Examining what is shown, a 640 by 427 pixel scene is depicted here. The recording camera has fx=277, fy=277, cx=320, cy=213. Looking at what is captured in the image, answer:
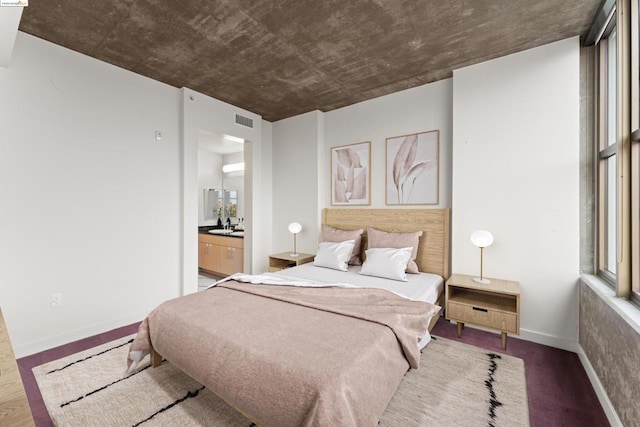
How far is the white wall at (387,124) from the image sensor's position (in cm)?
327

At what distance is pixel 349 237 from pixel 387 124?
1.59m

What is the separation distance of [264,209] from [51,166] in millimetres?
2647

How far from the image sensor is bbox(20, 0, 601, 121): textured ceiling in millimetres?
2096

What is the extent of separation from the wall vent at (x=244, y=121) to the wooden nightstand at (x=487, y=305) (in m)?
3.52

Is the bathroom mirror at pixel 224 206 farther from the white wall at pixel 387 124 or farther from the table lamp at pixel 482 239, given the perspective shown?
the table lamp at pixel 482 239

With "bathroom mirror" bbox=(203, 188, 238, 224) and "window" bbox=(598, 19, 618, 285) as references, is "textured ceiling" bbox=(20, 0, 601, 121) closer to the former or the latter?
"window" bbox=(598, 19, 618, 285)

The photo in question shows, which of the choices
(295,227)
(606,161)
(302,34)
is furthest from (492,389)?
(302,34)

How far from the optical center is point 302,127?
4.40m

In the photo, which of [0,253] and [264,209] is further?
[264,209]

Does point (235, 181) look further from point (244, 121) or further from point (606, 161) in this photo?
point (606, 161)

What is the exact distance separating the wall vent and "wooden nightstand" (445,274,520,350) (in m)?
3.52

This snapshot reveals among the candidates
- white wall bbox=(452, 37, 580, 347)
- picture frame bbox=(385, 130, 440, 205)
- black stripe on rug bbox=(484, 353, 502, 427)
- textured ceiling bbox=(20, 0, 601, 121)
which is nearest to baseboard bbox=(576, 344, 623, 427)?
white wall bbox=(452, 37, 580, 347)

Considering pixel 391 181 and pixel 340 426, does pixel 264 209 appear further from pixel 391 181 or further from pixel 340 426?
pixel 340 426

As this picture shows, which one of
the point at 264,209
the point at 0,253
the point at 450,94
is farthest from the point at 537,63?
the point at 0,253
